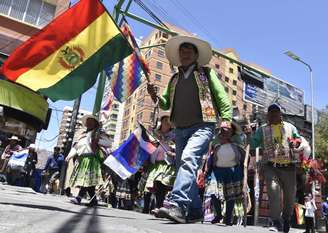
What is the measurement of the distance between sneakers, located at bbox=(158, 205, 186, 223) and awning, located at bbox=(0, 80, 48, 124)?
55.8 feet

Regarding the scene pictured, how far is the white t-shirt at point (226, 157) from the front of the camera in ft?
21.1

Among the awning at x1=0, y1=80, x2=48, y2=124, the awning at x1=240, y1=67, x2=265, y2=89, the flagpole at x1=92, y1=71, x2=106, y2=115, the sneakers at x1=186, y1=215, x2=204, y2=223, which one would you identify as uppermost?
the awning at x1=240, y1=67, x2=265, y2=89

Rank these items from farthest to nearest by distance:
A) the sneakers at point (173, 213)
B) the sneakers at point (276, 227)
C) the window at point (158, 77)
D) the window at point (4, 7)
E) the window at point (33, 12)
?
the window at point (158, 77) → the window at point (33, 12) → the window at point (4, 7) → the sneakers at point (276, 227) → the sneakers at point (173, 213)

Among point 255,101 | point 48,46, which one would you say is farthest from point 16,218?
point 255,101

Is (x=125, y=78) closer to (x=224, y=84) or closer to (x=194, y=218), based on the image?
(x=194, y=218)

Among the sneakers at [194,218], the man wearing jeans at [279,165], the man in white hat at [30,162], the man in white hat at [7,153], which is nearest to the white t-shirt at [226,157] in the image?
the man wearing jeans at [279,165]

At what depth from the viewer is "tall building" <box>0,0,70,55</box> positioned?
821 inches

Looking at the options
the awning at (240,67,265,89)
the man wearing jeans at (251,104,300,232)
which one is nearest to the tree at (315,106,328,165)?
the awning at (240,67,265,89)

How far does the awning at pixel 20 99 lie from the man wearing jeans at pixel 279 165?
635 inches

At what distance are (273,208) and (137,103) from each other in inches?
2910

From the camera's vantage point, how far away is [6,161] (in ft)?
46.9

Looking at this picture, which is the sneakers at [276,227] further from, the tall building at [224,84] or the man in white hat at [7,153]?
A: the tall building at [224,84]

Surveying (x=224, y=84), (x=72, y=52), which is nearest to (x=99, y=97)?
(x=72, y=52)

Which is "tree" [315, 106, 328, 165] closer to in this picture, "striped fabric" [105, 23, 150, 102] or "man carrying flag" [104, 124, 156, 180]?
"striped fabric" [105, 23, 150, 102]
